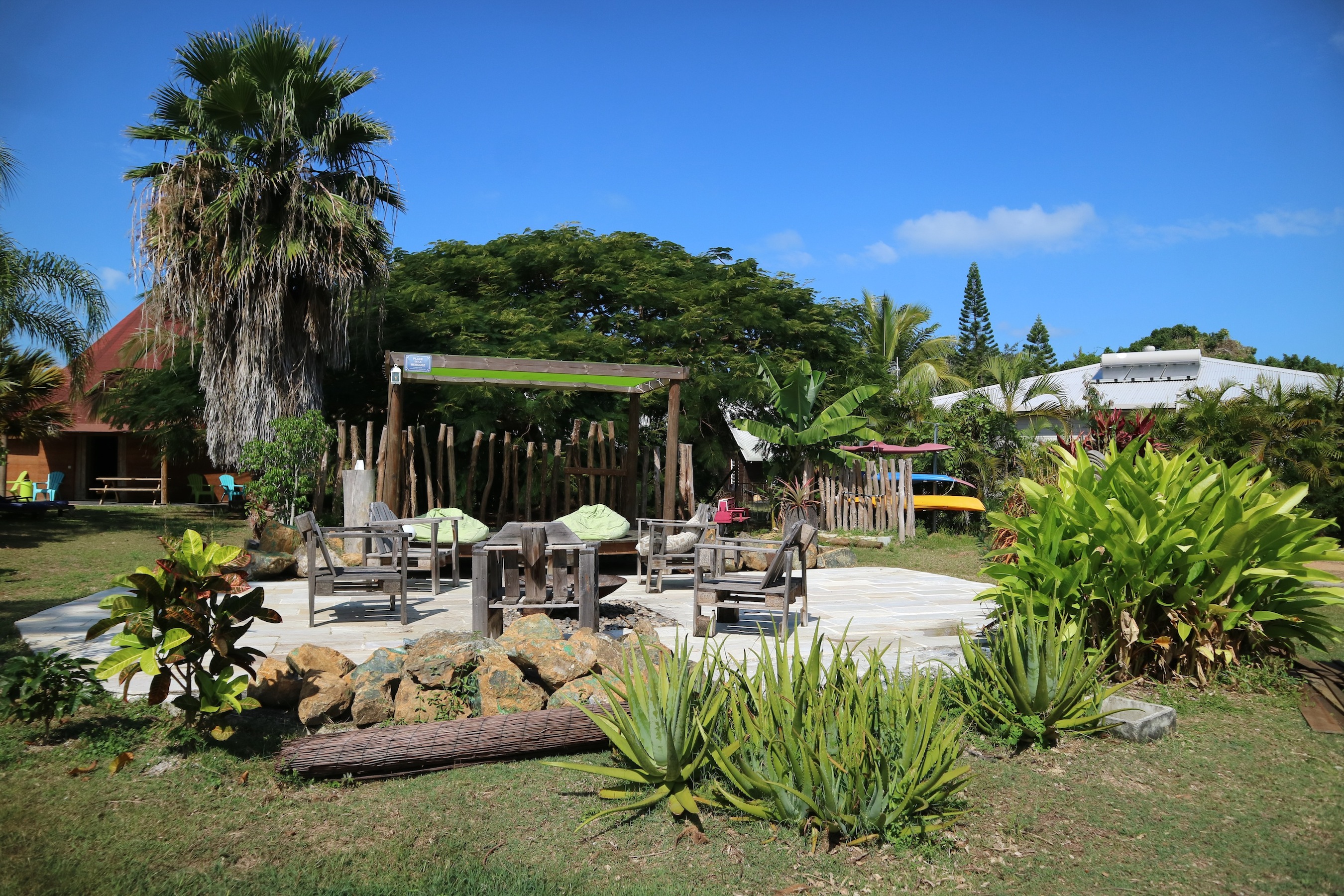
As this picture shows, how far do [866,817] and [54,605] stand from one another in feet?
24.5

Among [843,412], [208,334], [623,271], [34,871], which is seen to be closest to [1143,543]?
[34,871]

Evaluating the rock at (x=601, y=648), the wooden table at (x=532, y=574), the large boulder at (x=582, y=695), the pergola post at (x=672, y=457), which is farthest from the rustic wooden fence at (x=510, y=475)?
the large boulder at (x=582, y=695)

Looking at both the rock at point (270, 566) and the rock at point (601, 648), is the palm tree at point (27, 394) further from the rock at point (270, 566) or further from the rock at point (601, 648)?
the rock at point (601, 648)

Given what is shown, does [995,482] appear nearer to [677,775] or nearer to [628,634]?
[628,634]

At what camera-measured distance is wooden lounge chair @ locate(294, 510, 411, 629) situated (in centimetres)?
715

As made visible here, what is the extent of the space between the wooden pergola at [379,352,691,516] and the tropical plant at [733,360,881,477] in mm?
4434

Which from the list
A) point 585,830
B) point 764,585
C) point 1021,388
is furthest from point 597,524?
point 1021,388

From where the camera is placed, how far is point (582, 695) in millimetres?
4613

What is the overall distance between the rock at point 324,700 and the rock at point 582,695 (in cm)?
107

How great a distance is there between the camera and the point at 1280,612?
539cm

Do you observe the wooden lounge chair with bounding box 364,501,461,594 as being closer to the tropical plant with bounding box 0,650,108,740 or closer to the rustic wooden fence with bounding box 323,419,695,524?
the rustic wooden fence with bounding box 323,419,695,524

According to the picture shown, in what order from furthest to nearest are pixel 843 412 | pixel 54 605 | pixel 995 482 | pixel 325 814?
pixel 995 482, pixel 843 412, pixel 54 605, pixel 325 814

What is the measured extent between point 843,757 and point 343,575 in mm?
5321

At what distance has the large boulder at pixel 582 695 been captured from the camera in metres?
4.50
